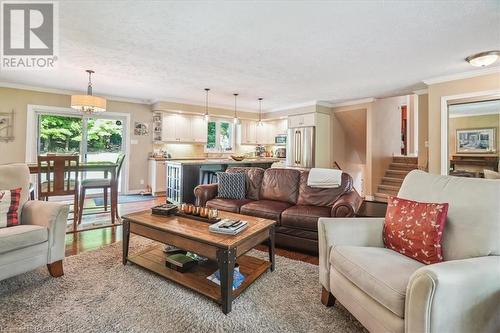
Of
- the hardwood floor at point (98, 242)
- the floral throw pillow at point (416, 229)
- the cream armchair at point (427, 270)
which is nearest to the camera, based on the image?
the cream armchair at point (427, 270)

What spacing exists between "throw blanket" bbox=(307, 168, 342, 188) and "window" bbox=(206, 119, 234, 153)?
4.64m

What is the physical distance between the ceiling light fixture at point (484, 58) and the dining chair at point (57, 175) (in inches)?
215

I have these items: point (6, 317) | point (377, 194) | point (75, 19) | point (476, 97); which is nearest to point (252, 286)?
point (6, 317)

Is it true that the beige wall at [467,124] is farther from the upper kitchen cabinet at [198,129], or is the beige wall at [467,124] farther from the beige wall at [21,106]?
the beige wall at [21,106]

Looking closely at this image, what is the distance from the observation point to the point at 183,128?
Result: 6.80m

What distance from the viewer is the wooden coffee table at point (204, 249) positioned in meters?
1.69

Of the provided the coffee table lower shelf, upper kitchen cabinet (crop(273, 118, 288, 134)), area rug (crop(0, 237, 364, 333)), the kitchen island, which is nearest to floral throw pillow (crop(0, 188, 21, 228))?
area rug (crop(0, 237, 364, 333))

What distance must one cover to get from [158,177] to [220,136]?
2.34 meters

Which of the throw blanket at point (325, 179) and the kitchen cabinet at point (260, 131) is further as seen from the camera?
the kitchen cabinet at point (260, 131)

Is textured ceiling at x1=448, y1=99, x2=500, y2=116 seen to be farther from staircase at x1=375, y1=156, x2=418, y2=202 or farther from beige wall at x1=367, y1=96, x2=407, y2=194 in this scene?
staircase at x1=375, y1=156, x2=418, y2=202

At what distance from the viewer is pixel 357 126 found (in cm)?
673

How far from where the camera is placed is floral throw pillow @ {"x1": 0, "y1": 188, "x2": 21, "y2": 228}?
6.65 feet

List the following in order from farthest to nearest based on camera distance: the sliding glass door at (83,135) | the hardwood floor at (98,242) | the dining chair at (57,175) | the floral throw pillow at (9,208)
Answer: the sliding glass door at (83,135) < the dining chair at (57,175) < the hardwood floor at (98,242) < the floral throw pillow at (9,208)

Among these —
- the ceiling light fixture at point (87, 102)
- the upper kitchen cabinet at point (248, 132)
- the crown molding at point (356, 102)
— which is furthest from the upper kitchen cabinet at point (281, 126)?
the ceiling light fixture at point (87, 102)
